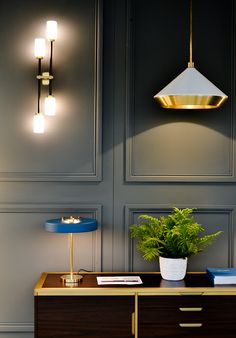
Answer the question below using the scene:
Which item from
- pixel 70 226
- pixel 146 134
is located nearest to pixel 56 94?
pixel 146 134

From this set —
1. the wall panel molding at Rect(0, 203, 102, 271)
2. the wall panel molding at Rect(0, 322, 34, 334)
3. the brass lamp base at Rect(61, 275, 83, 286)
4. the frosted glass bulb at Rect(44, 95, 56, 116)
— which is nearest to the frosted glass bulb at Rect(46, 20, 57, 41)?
the frosted glass bulb at Rect(44, 95, 56, 116)

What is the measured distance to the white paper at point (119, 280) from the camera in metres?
2.61

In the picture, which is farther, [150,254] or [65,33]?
[65,33]

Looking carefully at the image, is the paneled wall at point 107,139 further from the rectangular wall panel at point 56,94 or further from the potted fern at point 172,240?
the potted fern at point 172,240

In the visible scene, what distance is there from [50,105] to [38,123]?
11 centimetres

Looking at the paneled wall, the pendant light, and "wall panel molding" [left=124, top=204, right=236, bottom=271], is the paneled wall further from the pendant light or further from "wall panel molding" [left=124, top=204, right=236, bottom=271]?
the pendant light

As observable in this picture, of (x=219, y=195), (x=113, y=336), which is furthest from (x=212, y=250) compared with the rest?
(x=113, y=336)

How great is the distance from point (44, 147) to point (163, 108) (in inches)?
25.6

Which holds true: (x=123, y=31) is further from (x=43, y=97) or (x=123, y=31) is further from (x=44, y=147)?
(x=44, y=147)

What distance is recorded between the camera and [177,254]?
2658mm

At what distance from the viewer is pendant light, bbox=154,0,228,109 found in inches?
100

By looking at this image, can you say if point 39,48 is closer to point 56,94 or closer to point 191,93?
point 56,94

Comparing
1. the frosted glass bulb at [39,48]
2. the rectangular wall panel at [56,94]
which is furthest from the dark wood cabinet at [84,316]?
the frosted glass bulb at [39,48]

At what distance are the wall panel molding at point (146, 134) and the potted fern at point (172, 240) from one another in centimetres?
22
